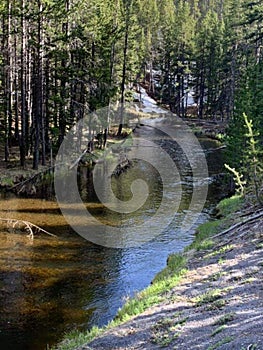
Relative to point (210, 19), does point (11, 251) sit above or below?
below

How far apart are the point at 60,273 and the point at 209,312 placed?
6210 mm

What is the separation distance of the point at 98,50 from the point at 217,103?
94.8 ft

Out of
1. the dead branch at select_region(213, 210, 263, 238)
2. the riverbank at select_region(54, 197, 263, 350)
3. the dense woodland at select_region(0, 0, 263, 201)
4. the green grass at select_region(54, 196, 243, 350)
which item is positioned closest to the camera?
the riverbank at select_region(54, 197, 263, 350)

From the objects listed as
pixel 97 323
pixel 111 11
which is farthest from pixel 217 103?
pixel 97 323

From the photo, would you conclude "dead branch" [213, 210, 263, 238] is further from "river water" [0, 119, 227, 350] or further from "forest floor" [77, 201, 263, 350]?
"forest floor" [77, 201, 263, 350]

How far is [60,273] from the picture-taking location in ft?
48.5

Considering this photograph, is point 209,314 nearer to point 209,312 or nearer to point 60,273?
point 209,312

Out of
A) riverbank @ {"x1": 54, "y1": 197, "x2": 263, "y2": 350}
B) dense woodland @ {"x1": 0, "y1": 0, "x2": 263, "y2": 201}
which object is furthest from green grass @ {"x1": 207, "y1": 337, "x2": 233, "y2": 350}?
dense woodland @ {"x1": 0, "y1": 0, "x2": 263, "y2": 201}

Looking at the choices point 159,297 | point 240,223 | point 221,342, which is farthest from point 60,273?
point 221,342

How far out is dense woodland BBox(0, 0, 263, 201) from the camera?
26188 millimetres

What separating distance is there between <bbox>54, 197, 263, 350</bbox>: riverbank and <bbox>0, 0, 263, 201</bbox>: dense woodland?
470 centimetres

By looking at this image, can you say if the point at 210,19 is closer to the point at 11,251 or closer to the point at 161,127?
the point at 161,127

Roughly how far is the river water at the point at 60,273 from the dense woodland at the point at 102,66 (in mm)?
5423

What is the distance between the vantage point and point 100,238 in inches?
722
